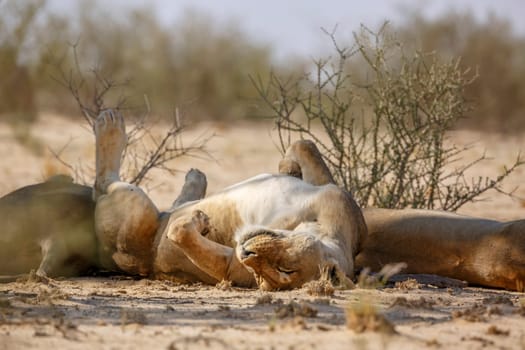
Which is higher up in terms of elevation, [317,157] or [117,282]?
[317,157]

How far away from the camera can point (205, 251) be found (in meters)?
5.02

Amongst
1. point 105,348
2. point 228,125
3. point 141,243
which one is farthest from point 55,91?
point 105,348

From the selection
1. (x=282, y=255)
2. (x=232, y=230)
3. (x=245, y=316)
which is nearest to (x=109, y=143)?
(x=232, y=230)

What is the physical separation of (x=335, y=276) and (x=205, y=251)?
0.74 m

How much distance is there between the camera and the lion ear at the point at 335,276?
15.1ft

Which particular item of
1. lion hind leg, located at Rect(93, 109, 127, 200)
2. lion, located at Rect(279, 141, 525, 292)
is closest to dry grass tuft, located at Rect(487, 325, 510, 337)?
lion, located at Rect(279, 141, 525, 292)

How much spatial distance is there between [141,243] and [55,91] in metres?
14.2

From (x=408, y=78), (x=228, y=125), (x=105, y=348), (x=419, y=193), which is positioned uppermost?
(x=228, y=125)

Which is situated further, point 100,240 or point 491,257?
point 100,240

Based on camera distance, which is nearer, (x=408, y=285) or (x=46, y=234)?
(x=408, y=285)

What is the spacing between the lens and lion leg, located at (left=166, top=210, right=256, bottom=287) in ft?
16.3

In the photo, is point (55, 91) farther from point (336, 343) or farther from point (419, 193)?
point (336, 343)

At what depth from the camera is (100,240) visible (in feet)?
19.0

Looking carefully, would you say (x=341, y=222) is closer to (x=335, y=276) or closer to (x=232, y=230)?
(x=335, y=276)
